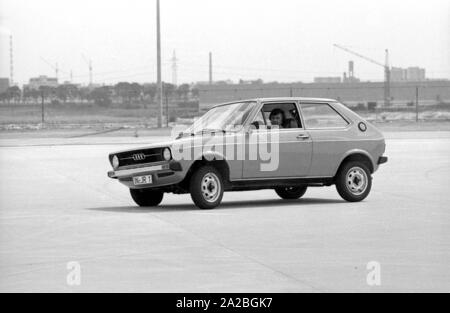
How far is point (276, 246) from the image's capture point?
11.7 metres

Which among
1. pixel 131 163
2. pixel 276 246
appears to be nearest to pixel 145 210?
pixel 131 163

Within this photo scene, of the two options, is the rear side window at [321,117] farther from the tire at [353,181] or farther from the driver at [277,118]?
the tire at [353,181]

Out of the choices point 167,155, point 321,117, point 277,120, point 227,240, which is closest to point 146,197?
point 167,155

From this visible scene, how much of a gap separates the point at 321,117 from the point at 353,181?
1.14m

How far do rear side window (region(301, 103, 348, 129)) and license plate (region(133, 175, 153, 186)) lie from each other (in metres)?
2.67

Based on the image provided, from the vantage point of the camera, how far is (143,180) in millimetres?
16047

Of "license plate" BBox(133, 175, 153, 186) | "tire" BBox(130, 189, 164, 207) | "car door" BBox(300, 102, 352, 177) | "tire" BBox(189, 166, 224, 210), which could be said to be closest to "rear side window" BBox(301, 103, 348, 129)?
"car door" BBox(300, 102, 352, 177)

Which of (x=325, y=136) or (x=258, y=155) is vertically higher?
(x=325, y=136)

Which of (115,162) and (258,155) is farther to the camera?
(115,162)

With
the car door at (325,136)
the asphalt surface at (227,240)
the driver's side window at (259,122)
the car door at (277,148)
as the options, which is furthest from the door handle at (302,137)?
the asphalt surface at (227,240)

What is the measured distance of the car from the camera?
1582 cm

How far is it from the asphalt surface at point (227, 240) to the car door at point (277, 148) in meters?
0.54

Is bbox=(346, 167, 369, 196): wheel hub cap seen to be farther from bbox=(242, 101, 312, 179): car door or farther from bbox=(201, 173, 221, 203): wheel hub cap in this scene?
bbox=(201, 173, 221, 203): wheel hub cap

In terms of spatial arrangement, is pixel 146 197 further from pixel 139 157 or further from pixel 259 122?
pixel 259 122
